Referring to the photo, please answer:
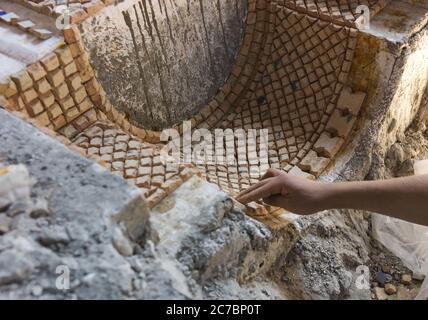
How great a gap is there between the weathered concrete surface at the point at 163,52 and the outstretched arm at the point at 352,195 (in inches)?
37.3

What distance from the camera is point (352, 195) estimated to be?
216 centimetres

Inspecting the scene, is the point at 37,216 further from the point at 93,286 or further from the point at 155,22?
the point at 155,22

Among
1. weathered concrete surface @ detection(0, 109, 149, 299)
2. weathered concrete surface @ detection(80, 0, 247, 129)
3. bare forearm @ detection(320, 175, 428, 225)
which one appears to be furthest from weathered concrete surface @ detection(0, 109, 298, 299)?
weathered concrete surface @ detection(80, 0, 247, 129)

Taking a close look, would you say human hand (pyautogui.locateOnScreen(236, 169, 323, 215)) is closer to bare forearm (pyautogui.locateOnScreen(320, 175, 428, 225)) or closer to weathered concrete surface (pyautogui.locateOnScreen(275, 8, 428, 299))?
bare forearm (pyautogui.locateOnScreen(320, 175, 428, 225))

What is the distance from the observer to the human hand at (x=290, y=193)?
7.22ft

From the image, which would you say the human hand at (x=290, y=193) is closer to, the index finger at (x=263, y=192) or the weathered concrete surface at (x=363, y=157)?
the index finger at (x=263, y=192)

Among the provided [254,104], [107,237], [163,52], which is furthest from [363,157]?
[107,237]

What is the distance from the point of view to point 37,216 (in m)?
1.59

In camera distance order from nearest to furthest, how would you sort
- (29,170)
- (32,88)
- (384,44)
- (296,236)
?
(29,170) < (32,88) < (296,236) < (384,44)

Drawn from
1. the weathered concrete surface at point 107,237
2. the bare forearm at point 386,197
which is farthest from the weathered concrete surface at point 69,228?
the bare forearm at point 386,197

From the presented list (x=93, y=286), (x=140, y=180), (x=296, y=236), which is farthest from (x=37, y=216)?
(x=296, y=236)

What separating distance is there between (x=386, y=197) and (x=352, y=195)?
132 millimetres

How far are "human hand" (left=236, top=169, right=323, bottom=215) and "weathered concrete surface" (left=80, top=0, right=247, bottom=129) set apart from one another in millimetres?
932
